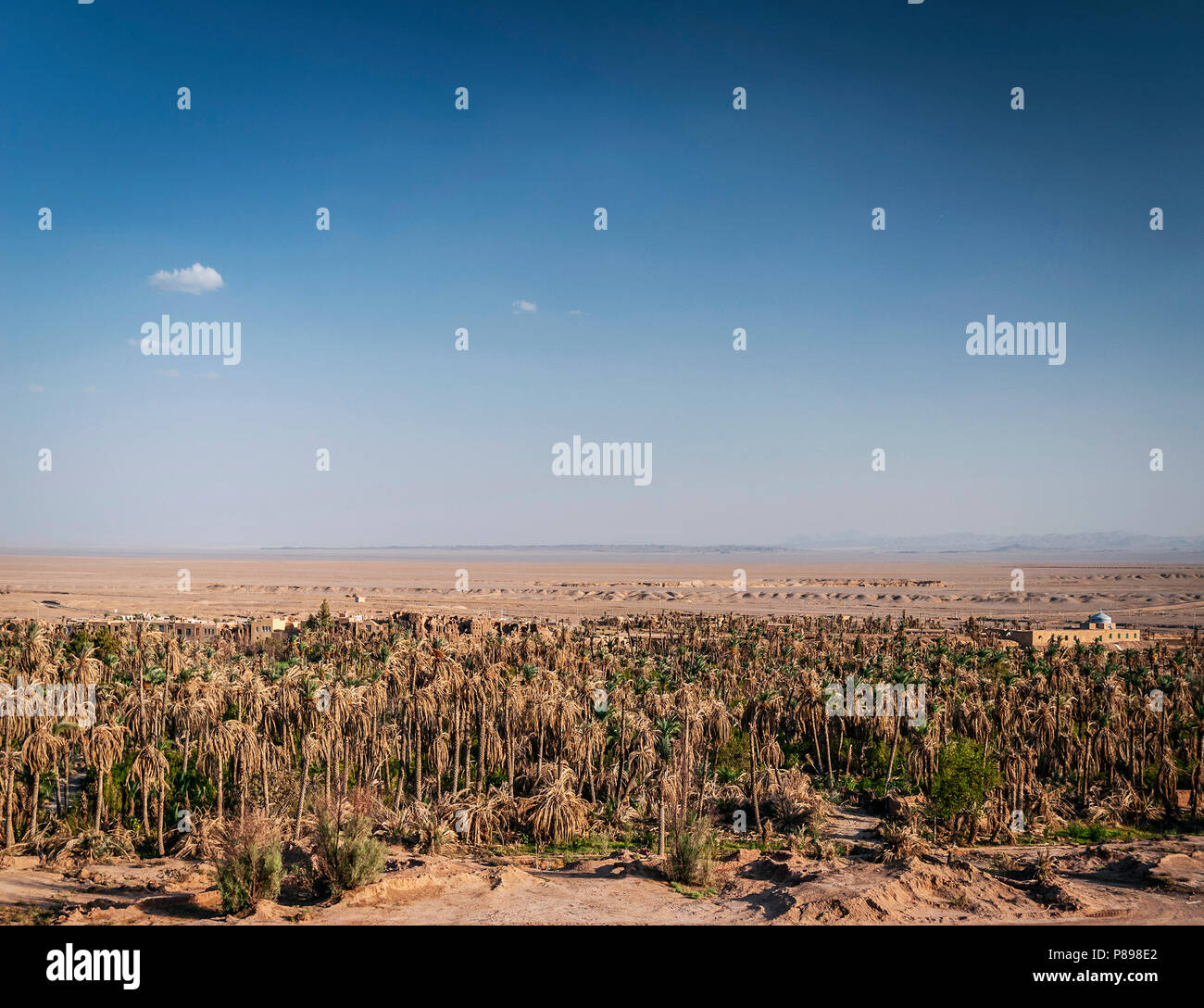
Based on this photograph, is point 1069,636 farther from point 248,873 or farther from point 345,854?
point 248,873

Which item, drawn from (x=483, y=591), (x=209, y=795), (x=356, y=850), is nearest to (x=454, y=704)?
(x=209, y=795)

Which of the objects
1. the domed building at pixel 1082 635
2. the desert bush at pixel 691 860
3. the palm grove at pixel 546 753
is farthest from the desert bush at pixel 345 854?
the domed building at pixel 1082 635

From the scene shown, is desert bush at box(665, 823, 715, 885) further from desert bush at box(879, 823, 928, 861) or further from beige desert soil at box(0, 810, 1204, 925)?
desert bush at box(879, 823, 928, 861)

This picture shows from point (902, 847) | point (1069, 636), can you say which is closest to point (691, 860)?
point (902, 847)

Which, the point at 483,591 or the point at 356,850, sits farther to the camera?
the point at 483,591

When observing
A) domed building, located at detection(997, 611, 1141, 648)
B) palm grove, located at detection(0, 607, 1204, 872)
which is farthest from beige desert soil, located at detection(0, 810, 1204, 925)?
domed building, located at detection(997, 611, 1141, 648)
